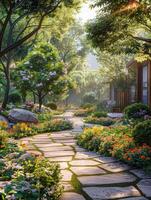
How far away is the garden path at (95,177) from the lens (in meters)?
5.29

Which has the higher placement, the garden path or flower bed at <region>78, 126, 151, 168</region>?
flower bed at <region>78, 126, 151, 168</region>

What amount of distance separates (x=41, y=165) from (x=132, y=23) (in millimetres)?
7006

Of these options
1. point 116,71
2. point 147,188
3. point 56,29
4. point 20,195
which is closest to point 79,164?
point 147,188

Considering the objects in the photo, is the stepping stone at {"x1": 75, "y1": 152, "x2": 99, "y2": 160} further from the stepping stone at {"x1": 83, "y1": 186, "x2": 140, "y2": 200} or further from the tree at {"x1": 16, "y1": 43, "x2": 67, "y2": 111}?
the tree at {"x1": 16, "y1": 43, "x2": 67, "y2": 111}

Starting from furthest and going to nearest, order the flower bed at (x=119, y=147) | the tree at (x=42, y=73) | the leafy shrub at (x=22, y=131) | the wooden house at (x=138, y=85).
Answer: the tree at (x=42, y=73) → the wooden house at (x=138, y=85) → the leafy shrub at (x=22, y=131) → the flower bed at (x=119, y=147)

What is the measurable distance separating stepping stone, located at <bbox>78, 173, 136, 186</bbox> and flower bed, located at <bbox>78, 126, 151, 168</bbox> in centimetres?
71

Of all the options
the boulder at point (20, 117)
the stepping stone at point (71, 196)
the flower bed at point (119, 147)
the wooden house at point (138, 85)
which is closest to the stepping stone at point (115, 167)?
the flower bed at point (119, 147)

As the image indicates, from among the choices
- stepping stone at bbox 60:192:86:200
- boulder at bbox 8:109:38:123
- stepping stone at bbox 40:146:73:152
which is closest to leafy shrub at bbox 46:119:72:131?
boulder at bbox 8:109:38:123

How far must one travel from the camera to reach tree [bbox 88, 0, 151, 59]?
32.7 feet

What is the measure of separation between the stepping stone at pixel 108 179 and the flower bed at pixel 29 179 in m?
0.60

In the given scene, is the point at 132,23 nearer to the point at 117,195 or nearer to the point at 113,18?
the point at 113,18

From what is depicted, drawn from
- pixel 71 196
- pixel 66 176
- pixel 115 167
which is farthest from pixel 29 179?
pixel 115 167

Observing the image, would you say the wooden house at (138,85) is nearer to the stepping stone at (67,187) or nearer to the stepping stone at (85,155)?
the stepping stone at (85,155)

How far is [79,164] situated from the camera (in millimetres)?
7465
